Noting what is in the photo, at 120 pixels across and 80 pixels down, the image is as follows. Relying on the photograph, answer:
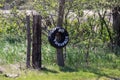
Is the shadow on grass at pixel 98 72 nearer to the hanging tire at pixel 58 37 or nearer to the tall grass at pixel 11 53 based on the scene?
the hanging tire at pixel 58 37

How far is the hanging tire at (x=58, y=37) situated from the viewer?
1033cm

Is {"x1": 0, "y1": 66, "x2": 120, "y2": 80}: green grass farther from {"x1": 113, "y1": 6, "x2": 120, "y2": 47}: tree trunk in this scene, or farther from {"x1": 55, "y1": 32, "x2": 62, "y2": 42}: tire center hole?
{"x1": 113, "y1": 6, "x2": 120, "y2": 47}: tree trunk

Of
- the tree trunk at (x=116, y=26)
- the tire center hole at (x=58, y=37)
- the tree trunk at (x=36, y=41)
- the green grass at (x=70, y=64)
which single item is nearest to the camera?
the green grass at (x=70, y=64)

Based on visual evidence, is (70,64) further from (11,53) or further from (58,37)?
(11,53)

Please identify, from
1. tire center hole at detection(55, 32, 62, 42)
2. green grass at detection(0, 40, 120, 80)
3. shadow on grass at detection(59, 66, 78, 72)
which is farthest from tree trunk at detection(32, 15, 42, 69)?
shadow on grass at detection(59, 66, 78, 72)

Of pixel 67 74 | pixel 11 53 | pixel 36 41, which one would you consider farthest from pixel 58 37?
pixel 11 53

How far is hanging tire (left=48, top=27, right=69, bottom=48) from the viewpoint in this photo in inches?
407

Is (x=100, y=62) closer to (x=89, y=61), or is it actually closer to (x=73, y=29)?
(x=89, y=61)

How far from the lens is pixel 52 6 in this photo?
12172 millimetres

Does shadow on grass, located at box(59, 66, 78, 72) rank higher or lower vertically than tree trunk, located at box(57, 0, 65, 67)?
lower

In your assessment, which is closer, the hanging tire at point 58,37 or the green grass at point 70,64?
the green grass at point 70,64

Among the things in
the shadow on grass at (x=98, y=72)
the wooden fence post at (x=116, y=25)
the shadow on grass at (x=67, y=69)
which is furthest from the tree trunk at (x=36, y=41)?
the wooden fence post at (x=116, y=25)

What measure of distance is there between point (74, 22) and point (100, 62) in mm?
2681

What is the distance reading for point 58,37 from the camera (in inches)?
413
